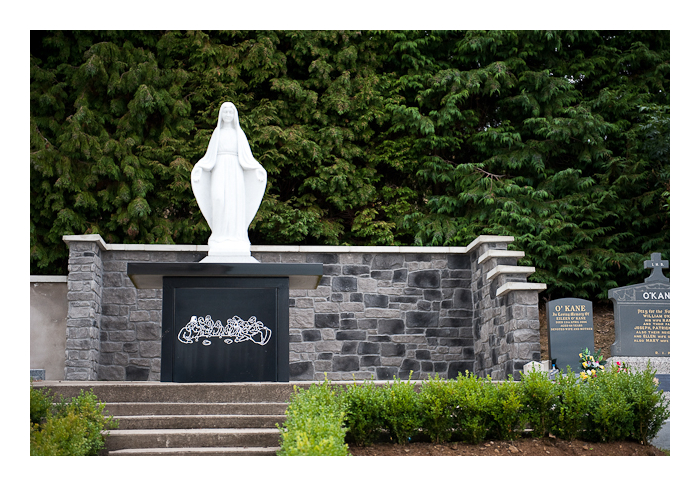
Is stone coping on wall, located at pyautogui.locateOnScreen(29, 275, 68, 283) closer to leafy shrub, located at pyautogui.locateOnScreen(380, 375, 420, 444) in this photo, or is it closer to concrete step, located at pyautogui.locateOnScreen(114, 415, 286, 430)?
concrete step, located at pyautogui.locateOnScreen(114, 415, 286, 430)

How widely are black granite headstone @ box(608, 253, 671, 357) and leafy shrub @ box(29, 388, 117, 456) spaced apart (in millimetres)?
6290

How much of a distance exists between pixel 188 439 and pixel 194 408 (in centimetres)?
65

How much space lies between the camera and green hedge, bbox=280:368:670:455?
477cm

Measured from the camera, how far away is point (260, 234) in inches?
471

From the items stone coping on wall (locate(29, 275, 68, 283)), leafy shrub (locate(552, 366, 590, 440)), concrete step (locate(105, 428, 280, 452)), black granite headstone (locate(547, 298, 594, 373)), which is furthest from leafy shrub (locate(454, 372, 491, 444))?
stone coping on wall (locate(29, 275, 68, 283))

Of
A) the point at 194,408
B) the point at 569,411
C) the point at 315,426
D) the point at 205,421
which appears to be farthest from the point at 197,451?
the point at 569,411

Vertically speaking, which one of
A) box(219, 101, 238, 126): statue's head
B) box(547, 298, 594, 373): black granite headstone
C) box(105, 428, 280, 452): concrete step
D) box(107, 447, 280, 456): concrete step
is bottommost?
box(107, 447, 280, 456): concrete step

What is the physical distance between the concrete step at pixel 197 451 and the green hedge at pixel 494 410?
0.44 meters

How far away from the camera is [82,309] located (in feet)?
29.3

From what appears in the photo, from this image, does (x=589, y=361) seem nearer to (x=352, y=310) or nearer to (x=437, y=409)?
(x=352, y=310)

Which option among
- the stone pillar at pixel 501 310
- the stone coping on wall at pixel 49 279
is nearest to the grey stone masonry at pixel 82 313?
the stone coping on wall at pixel 49 279

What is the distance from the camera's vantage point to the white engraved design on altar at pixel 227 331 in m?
6.38

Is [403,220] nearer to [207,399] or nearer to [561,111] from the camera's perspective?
[561,111]

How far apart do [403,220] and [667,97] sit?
5.83 metres
